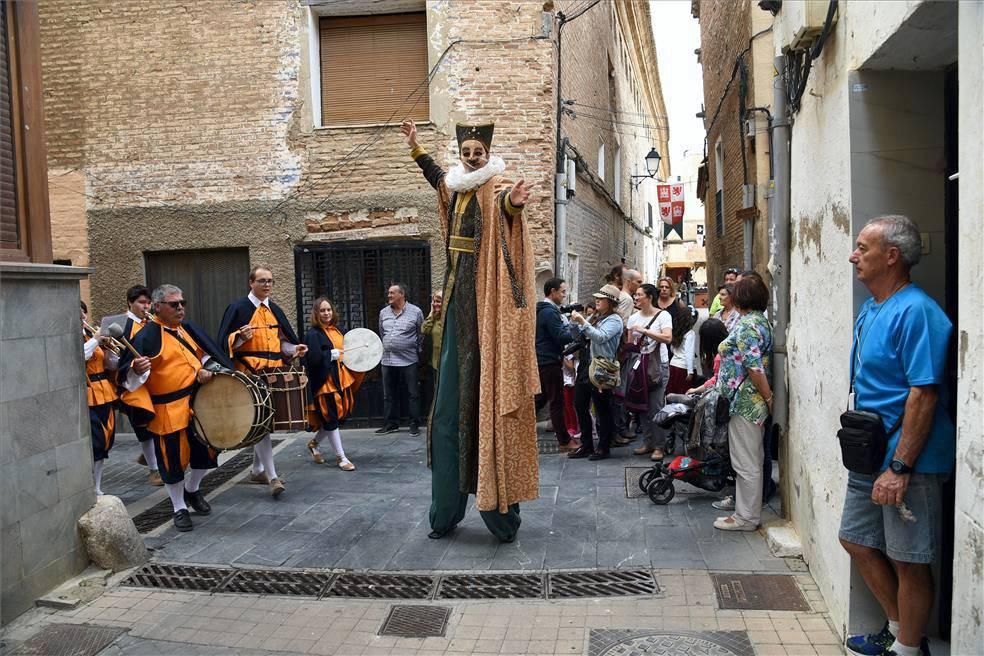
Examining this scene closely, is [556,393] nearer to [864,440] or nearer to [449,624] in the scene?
[449,624]

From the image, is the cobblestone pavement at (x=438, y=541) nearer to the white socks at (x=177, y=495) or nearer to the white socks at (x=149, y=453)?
the white socks at (x=177, y=495)

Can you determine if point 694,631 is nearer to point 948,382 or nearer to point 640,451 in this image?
point 948,382

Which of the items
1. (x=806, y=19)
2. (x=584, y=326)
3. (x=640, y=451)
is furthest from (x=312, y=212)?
(x=806, y=19)

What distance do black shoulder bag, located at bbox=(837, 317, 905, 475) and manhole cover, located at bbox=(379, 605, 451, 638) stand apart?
7.40 feet

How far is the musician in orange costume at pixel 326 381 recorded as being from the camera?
306 inches

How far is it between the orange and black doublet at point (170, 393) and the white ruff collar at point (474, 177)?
250 cm

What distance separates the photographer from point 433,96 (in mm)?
10266

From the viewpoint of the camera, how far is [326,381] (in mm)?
7770

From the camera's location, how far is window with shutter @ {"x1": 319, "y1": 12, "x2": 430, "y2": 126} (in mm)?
10477

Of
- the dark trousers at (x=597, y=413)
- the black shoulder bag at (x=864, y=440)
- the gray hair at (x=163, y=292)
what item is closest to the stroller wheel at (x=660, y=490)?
the dark trousers at (x=597, y=413)

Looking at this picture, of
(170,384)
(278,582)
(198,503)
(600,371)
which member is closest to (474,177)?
(170,384)

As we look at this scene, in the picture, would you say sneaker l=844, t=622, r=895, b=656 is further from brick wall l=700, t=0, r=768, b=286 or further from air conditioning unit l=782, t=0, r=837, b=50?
brick wall l=700, t=0, r=768, b=286

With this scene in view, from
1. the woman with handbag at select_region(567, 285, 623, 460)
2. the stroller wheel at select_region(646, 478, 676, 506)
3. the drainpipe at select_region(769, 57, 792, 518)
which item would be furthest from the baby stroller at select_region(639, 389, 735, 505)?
the woman with handbag at select_region(567, 285, 623, 460)

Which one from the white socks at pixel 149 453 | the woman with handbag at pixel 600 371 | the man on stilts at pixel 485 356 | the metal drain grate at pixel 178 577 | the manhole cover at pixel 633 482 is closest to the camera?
the metal drain grate at pixel 178 577
